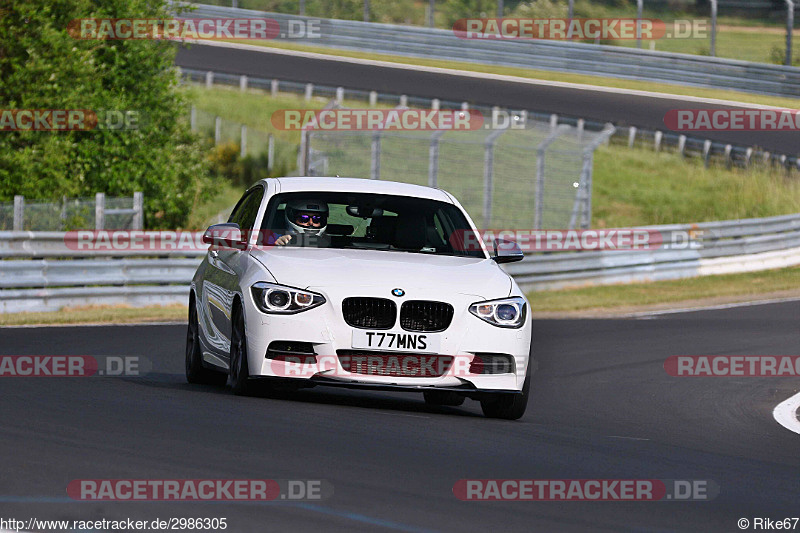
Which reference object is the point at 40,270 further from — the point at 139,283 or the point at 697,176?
the point at 697,176

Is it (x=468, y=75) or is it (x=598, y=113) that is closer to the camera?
(x=598, y=113)

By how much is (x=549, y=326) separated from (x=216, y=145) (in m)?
22.0

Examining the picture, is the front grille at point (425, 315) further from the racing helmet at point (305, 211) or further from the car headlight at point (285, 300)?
the racing helmet at point (305, 211)

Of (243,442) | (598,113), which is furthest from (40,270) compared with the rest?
(598,113)

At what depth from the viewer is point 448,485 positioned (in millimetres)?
6801

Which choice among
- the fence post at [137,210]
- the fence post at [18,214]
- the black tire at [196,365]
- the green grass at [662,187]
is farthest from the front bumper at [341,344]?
the green grass at [662,187]

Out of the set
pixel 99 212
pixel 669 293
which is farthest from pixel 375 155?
pixel 99 212

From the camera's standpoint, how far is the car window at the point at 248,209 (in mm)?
10875

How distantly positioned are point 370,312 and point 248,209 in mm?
2291

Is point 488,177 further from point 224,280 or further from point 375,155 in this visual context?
point 224,280

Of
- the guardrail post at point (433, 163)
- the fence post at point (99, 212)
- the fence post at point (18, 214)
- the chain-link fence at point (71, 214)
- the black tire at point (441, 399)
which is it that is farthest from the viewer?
the guardrail post at point (433, 163)

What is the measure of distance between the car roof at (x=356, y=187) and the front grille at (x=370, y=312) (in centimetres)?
159

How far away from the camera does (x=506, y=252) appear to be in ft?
34.6

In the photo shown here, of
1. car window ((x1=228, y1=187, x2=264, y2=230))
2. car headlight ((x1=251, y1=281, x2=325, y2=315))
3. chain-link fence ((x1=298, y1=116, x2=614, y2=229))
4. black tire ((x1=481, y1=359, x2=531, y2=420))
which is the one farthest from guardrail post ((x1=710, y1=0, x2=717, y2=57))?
car headlight ((x1=251, y1=281, x2=325, y2=315))
